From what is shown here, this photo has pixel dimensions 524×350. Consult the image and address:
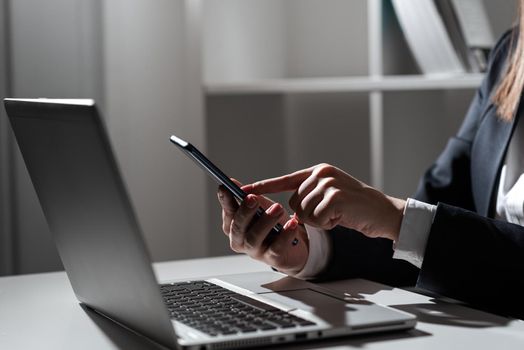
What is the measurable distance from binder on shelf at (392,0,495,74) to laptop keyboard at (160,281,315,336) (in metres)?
1.19

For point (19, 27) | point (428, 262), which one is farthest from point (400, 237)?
point (19, 27)

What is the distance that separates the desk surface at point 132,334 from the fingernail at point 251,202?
167 millimetres

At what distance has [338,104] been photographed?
2473mm

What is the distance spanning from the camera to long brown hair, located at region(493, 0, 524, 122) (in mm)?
1403

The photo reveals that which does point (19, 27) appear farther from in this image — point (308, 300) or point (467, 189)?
point (308, 300)

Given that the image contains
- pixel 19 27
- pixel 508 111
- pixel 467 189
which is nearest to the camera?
pixel 508 111

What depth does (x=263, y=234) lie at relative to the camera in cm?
105

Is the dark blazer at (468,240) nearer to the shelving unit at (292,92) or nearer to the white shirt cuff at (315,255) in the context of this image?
the white shirt cuff at (315,255)

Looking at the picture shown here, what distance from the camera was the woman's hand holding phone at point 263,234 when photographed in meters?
1.04

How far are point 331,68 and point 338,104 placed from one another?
10cm

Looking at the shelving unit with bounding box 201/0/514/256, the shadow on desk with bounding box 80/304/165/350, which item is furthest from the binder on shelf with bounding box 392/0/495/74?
the shadow on desk with bounding box 80/304/165/350

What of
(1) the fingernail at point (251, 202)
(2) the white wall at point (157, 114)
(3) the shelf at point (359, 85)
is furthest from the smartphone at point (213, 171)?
(2) the white wall at point (157, 114)

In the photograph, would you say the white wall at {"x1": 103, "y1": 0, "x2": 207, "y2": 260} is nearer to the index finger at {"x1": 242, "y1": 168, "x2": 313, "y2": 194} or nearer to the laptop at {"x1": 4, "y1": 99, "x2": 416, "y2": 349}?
the index finger at {"x1": 242, "y1": 168, "x2": 313, "y2": 194}

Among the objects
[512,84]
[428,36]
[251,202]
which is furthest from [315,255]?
[428,36]
